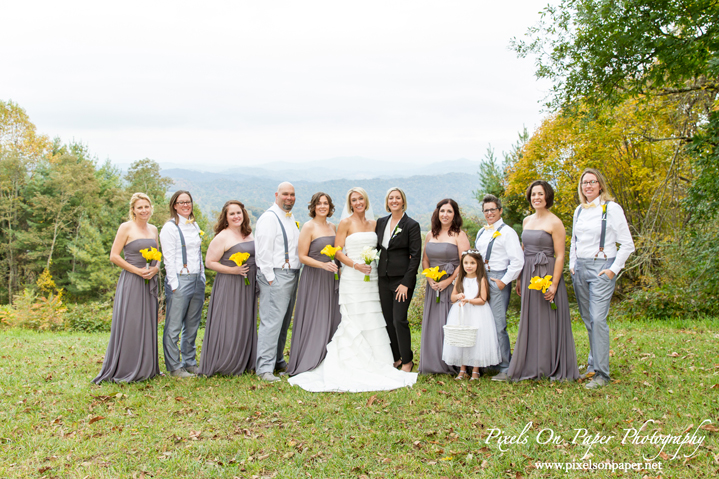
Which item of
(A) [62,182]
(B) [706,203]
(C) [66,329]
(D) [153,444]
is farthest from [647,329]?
(A) [62,182]

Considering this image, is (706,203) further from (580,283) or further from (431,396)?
(431,396)

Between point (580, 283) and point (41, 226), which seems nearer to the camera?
point (580, 283)

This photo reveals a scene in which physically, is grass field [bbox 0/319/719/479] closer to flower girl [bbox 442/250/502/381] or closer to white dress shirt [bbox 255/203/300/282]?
flower girl [bbox 442/250/502/381]

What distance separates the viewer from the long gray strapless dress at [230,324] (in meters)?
6.67

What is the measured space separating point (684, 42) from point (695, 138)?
5.64 feet

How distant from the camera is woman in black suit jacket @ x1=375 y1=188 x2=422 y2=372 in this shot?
6492mm

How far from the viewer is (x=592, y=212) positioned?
225 inches

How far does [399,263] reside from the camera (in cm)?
654

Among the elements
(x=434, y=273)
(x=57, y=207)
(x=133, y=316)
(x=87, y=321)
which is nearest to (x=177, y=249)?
(x=133, y=316)

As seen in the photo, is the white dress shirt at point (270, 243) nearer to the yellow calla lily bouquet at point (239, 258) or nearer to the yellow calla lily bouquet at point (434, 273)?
the yellow calla lily bouquet at point (239, 258)

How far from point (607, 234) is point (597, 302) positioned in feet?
2.65

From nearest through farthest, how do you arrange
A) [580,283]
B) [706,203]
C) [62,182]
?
1. [580,283]
2. [706,203]
3. [62,182]

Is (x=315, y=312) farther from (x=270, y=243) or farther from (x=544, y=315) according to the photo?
(x=544, y=315)

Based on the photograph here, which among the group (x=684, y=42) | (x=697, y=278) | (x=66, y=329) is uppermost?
(x=684, y=42)
